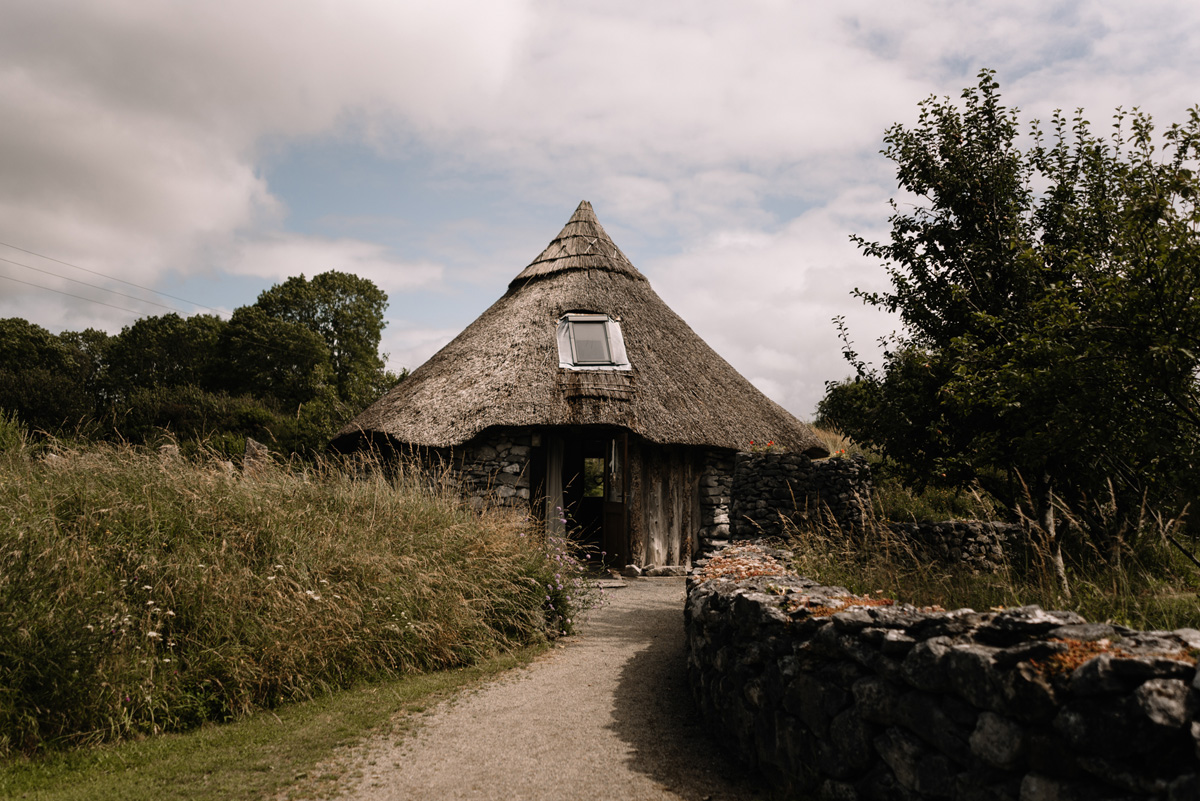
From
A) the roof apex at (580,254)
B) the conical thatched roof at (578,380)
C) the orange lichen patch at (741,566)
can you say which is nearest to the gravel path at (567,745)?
the orange lichen patch at (741,566)

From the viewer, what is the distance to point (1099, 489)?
266 inches

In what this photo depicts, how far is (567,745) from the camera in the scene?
421cm

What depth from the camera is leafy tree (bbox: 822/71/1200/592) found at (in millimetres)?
4430

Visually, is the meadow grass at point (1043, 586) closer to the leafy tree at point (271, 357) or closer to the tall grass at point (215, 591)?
the tall grass at point (215, 591)

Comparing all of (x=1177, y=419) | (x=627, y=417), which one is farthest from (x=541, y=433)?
(x=1177, y=419)

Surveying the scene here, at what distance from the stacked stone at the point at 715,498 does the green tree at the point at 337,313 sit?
71.2 feet

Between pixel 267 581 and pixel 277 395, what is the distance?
88.2 ft

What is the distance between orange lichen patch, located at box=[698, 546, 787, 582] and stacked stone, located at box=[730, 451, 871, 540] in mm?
3072

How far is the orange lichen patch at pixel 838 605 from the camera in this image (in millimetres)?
3574

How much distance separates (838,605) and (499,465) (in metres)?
7.87

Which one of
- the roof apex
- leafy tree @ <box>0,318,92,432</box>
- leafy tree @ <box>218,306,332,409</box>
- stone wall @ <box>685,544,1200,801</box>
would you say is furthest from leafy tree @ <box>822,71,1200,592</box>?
leafy tree @ <box>218,306,332,409</box>

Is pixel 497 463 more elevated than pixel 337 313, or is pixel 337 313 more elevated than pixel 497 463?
pixel 337 313

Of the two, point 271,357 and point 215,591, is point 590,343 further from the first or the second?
point 271,357

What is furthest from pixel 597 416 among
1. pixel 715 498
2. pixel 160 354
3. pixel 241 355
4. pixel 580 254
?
pixel 160 354
